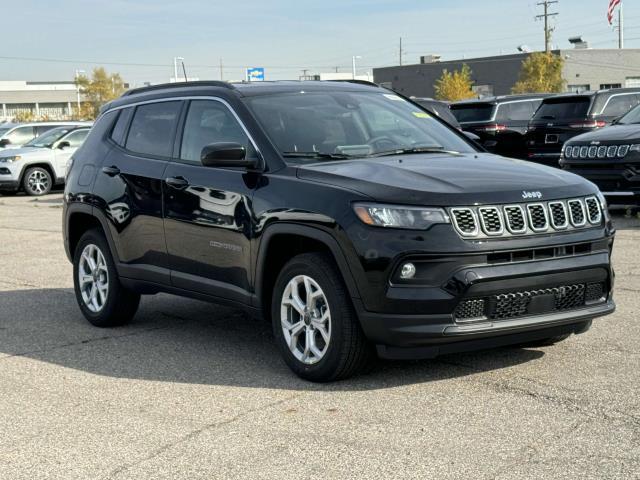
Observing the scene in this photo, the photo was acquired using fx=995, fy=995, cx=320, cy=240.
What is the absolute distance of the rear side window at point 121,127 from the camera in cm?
763

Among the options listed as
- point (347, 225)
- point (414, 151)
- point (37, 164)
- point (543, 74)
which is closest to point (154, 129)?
point (414, 151)

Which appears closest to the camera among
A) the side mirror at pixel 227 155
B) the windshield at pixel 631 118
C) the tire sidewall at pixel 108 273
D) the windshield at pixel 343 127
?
the side mirror at pixel 227 155

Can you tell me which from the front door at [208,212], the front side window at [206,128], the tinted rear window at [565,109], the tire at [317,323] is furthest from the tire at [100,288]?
the tinted rear window at [565,109]

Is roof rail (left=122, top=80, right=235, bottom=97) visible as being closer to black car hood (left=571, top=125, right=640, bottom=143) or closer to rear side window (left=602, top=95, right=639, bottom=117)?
black car hood (left=571, top=125, right=640, bottom=143)

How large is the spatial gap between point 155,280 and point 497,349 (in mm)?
2420

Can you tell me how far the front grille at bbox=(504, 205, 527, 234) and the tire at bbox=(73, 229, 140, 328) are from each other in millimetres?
3349

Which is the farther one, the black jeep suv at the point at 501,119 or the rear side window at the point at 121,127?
the black jeep suv at the point at 501,119

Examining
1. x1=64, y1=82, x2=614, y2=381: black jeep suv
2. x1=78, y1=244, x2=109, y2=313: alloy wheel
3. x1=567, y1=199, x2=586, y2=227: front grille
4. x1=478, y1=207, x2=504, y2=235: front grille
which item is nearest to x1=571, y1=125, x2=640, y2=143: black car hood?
x1=64, y1=82, x2=614, y2=381: black jeep suv

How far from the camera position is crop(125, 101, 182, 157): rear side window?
7.04m

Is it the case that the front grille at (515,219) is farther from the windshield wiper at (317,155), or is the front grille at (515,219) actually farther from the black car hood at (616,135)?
the black car hood at (616,135)

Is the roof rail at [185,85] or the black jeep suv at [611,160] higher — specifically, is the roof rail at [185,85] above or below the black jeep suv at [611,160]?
above

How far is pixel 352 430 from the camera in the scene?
15.9ft

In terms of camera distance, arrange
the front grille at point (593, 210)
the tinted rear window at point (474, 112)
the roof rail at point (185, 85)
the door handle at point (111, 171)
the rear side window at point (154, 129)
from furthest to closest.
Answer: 1. the tinted rear window at point (474, 112)
2. the door handle at point (111, 171)
3. the rear side window at point (154, 129)
4. the roof rail at point (185, 85)
5. the front grille at point (593, 210)

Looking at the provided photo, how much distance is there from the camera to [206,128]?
265 inches
